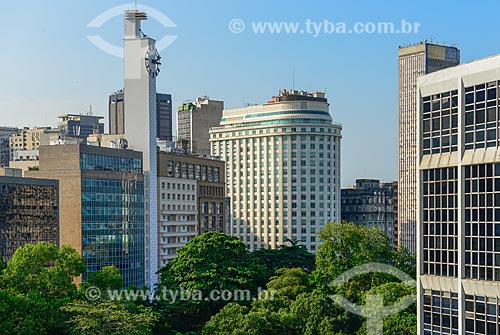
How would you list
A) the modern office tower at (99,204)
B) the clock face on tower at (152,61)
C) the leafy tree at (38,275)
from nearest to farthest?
the leafy tree at (38,275)
the modern office tower at (99,204)
the clock face on tower at (152,61)

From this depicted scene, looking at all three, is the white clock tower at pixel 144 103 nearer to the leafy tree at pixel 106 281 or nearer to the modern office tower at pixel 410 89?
the leafy tree at pixel 106 281

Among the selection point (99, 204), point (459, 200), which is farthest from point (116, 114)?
point (459, 200)

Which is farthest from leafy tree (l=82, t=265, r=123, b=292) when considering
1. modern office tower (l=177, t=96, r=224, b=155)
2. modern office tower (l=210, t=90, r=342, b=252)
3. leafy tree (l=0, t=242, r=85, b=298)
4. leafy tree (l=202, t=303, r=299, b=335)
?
modern office tower (l=177, t=96, r=224, b=155)

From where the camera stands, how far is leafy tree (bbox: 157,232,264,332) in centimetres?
6100

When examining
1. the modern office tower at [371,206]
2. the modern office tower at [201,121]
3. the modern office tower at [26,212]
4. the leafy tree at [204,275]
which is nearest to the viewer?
the leafy tree at [204,275]

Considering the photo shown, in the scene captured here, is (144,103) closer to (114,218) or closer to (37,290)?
(114,218)

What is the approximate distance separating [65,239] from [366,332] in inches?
1518

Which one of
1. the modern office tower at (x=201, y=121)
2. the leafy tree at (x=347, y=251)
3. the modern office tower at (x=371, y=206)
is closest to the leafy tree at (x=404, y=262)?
the leafy tree at (x=347, y=251)

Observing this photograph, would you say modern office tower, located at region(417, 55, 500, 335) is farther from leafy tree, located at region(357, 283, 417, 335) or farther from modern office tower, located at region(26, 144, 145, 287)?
modern office tower, located at region(26, 144, 145, 287)

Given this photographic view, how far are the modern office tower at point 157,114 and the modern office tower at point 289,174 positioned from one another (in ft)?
110

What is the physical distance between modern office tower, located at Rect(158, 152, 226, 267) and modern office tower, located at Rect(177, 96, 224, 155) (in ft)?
195

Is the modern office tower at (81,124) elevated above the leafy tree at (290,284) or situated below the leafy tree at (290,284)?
above

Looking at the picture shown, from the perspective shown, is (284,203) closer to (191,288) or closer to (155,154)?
(155,154)

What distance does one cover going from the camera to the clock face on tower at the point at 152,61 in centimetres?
9119
